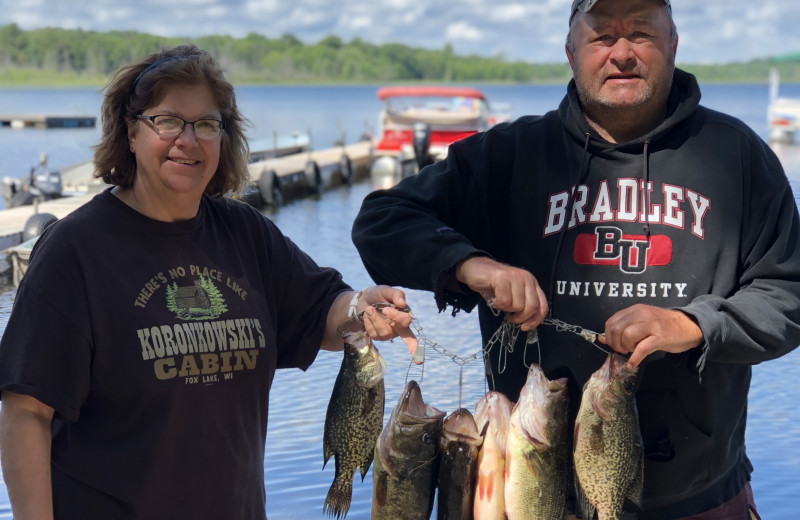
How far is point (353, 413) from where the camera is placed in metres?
2.97

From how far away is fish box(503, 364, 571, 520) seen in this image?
2.69 m

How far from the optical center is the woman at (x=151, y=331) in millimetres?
2506

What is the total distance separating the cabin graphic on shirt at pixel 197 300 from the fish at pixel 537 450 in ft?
2.94

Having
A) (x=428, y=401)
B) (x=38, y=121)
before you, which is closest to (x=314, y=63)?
(x=38, y=121)

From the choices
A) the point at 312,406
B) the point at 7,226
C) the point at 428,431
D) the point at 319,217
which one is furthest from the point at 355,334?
the point at 319,217

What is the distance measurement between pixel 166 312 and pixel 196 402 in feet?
0.85

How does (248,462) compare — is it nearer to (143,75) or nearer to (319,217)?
(143,75)

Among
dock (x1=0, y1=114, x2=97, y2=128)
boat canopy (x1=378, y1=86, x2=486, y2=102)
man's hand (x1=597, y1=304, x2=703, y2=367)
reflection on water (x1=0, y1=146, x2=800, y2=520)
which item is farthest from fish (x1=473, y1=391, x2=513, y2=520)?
dock (x1=0, y1=114, x2=97, y2=128)

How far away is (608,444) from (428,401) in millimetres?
4684

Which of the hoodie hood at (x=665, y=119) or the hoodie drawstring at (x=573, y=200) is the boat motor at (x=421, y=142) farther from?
the hoodie drawstring at (x=573, y=200)

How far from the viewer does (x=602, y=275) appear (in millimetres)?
2865

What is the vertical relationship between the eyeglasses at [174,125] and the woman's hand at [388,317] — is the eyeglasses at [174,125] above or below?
above

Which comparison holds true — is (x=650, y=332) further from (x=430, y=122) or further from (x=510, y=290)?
(x=430, y=122)

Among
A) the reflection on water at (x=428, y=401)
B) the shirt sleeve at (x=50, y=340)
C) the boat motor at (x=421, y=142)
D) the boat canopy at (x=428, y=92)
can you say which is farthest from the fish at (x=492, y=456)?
the boat canopy at (x=428, y=92)
